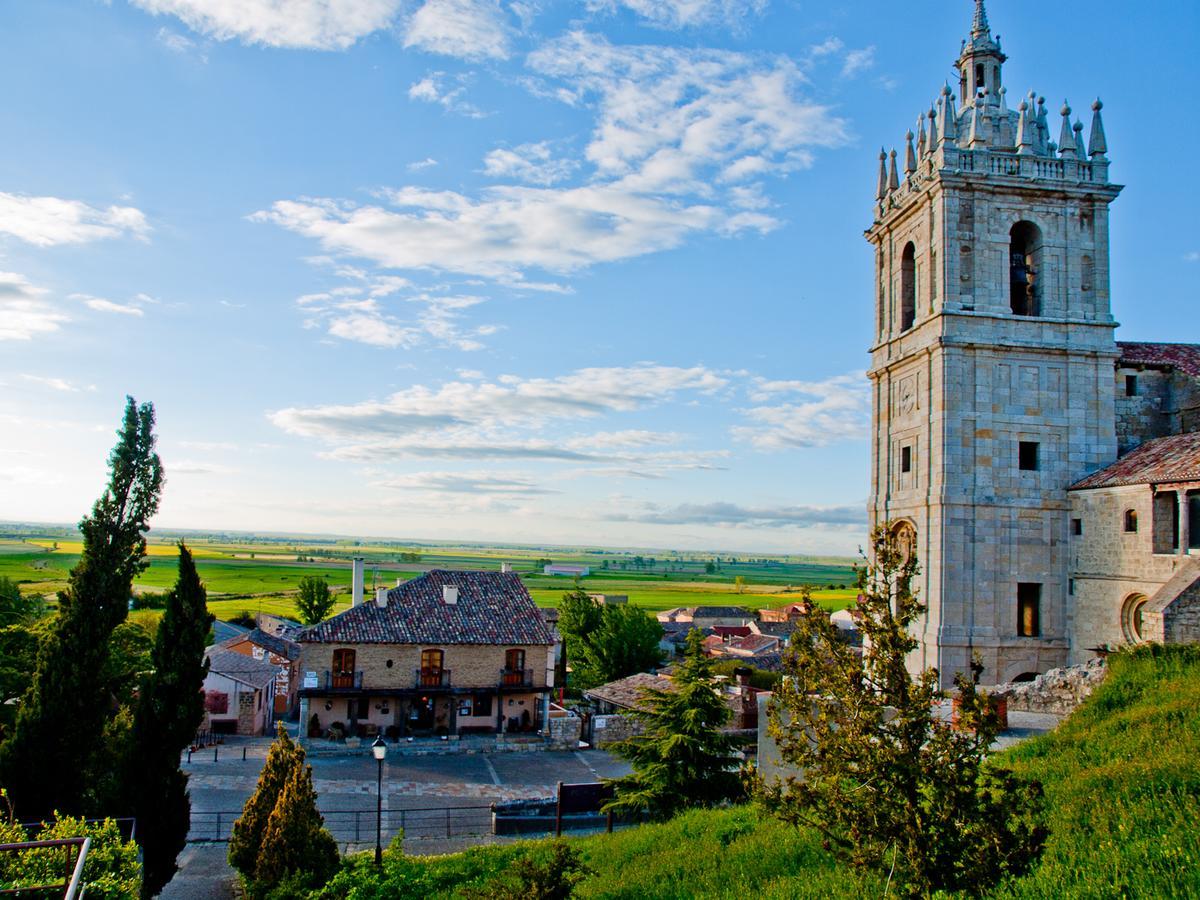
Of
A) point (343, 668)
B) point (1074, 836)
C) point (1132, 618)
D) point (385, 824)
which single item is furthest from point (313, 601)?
point (1074, 836)

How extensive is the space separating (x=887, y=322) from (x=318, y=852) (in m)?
25.4

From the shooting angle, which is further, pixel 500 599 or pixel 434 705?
pixel 500 599

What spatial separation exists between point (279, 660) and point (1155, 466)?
45.9 meters

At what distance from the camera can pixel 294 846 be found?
17.0 metres

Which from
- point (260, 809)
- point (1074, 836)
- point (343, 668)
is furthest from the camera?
point (343, 668)

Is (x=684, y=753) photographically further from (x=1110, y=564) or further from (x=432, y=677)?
(x=432, y=677)

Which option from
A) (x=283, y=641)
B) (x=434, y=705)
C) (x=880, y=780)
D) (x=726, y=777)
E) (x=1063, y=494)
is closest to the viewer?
(x=880, y=780)

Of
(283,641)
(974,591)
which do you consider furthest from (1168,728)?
(283,641)

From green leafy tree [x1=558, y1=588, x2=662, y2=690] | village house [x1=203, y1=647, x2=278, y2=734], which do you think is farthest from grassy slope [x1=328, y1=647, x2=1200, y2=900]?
green leafy tree [x1=558, y1=588, x2=662, y2=690]

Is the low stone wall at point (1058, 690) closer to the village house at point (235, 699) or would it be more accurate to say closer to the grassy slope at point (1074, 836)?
the grassy slope at point (1074, 836)

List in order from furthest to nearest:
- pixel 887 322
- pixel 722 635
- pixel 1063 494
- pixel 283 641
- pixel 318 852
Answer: pixel 722 635 → pixel 283 641 → pixel 887 322 → pixel 1063 494 → pixel 318 852

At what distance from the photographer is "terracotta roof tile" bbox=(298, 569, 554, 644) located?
37219 mm

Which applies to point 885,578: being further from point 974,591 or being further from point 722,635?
point 722,635

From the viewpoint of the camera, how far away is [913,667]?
92.6ft
